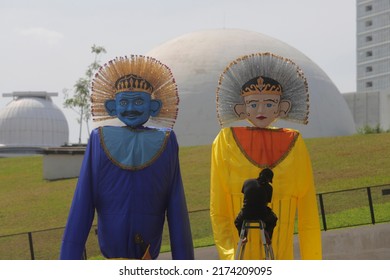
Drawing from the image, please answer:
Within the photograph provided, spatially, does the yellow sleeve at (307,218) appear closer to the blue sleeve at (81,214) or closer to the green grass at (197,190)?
the blue sleeve at (81,214)

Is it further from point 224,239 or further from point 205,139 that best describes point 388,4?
point 224,239

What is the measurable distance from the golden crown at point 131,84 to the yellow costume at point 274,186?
86cm

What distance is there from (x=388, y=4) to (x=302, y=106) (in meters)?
90.0

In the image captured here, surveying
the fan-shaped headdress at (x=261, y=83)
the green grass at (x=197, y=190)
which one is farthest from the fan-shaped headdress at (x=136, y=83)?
the green grass at (x=197, y=190)

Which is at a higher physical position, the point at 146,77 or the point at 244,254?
the point at 146,77

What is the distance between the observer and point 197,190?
2197cm

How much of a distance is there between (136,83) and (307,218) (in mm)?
1991

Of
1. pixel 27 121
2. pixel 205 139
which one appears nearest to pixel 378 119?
pixel 205 139

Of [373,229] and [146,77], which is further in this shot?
[373,229]

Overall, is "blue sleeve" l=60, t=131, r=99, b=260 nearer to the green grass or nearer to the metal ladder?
the metal ladder

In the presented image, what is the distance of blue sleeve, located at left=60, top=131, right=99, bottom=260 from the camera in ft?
23.4

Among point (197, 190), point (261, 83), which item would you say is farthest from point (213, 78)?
point (261, 83)

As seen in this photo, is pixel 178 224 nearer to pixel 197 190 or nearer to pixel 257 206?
pixel 257 206

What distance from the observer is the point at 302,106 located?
777 centimetres
